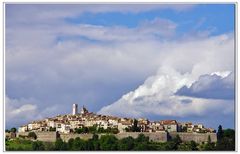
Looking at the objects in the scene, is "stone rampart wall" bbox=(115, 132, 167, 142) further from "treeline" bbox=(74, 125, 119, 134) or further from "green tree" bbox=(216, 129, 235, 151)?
"green tree" bbox=(216, 129, 235, 151)

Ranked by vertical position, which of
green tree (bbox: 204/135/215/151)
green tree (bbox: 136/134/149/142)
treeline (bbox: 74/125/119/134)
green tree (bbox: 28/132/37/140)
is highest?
treeline (bbox: 74/125/119/134)

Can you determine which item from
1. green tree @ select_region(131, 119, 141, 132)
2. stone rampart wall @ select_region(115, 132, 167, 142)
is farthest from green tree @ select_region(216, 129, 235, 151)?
green tree @ select_region(131, 119, 141, 132)

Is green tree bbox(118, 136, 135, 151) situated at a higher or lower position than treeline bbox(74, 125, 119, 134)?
lower

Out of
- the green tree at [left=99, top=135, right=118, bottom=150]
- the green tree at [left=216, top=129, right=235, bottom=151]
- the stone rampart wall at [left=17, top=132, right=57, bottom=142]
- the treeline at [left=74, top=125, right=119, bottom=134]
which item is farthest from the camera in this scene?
the treeline at [left=74, top=125, right=119, bottom=134]

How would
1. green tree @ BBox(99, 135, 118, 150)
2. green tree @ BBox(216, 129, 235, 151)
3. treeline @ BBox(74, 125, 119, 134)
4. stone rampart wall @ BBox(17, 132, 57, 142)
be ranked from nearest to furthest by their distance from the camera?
green tree @ BBox(216, 129, 235, 151) → green tree @ BBox(99, 135, 118, 150) → stone rampart wall @ BBox(17, 132, 57, 142) → treeline @ BBox(74, 125, 119, 134)

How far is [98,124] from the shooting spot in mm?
10844

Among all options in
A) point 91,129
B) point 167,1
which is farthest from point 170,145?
point 167,1

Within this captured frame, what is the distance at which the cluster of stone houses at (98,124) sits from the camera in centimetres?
1072

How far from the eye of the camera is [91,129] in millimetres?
11031

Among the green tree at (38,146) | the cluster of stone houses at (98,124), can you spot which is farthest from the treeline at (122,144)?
the cluster of stone houses at (98,124)

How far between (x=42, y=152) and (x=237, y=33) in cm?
269

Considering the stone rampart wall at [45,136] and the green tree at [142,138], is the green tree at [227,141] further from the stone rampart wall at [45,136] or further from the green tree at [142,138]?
the stone rampart wall at [45,136]

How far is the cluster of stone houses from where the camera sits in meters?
10.7

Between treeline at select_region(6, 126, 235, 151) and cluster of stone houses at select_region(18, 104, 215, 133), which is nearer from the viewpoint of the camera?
treeline at select_region(6, 126, 235, 151)
